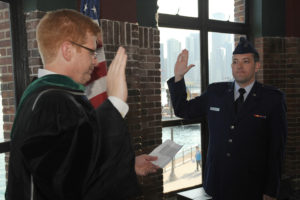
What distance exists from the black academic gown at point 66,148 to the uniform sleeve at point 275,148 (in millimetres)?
1475

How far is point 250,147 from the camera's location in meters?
2.23

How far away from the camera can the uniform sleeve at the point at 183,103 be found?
98.9 inches

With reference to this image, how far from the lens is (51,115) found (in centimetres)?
91

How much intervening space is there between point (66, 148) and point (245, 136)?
1.71 m

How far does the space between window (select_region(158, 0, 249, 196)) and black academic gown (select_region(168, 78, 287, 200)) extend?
1.14m

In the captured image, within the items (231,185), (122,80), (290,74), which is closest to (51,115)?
(122,80)

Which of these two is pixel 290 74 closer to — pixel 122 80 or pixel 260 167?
pixel 260 167

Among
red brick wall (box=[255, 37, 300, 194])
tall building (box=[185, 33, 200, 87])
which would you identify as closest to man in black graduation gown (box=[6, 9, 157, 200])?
tall building (box=[185, 33, 200, 87])

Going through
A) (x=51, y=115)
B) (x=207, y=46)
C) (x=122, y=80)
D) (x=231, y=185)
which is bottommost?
(x=231, y=185)

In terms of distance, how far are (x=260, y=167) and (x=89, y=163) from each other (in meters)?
1.69

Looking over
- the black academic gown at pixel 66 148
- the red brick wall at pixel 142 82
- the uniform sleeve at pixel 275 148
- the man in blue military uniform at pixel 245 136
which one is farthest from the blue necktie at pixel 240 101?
the black academic gown at pixel 66 148

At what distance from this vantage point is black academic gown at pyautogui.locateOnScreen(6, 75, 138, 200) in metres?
0.90

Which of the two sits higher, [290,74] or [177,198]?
[290,74]

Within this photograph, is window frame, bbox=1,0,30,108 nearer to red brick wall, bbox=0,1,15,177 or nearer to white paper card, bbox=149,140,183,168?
red brick wall, bbox=0,1,15,177
